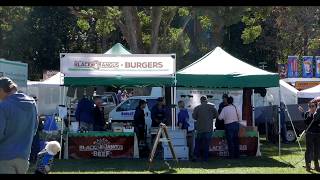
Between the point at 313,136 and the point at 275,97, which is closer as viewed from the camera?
the point at 313,136

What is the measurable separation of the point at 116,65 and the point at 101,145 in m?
2.10

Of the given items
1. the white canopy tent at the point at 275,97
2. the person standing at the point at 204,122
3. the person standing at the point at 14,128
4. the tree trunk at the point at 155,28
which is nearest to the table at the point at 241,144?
the person standing at the point at 204,122

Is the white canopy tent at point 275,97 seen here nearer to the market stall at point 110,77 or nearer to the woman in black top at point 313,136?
the market stall at point 110,77

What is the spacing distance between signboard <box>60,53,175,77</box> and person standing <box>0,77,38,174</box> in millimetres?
7917

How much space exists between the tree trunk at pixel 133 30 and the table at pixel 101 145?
35.6 ft

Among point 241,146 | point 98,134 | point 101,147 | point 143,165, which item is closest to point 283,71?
point 241,146

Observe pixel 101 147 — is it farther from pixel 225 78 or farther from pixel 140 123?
pixel 225 78

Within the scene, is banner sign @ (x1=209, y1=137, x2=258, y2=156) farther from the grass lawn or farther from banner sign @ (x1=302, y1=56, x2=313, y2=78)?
banner sign @ (x1=302, y1=56, x2=313, y2=78)

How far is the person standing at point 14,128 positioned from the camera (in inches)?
249

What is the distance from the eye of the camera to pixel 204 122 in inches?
563

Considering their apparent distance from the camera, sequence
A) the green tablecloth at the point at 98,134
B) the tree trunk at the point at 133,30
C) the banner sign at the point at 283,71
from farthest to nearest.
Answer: the banner sign at the point at 283,71, the tree trunk at the point at 133,30, the green tablecloth at the point at 98,134

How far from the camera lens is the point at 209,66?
50.6 ft

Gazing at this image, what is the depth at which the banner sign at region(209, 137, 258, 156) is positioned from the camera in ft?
51.0
